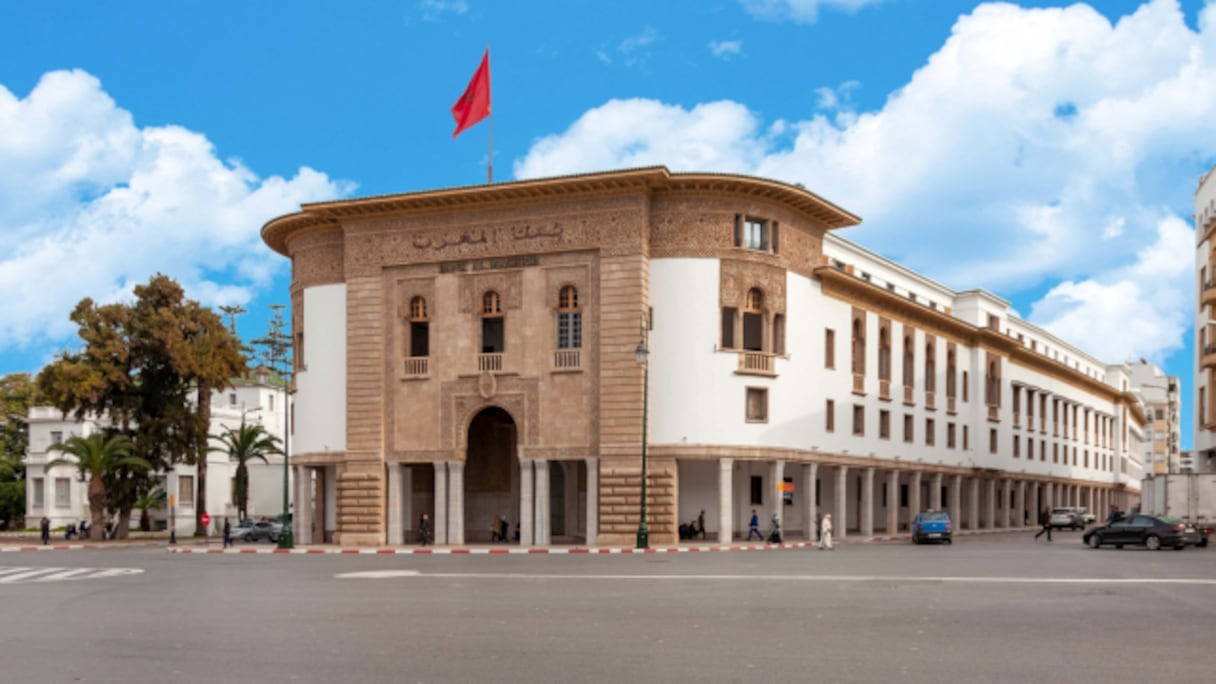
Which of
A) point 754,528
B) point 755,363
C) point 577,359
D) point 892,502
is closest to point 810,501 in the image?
point 754,528

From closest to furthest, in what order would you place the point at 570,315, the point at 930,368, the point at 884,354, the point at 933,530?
the point at 570,315 < the point at 933,530 < the point at 884,354 < the point at 930,368

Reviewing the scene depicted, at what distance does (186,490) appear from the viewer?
81438mm

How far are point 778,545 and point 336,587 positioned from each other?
24.2 meters

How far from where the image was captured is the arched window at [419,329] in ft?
164

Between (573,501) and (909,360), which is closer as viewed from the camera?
(573,501)

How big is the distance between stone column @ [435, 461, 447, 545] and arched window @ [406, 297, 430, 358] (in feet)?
15.5

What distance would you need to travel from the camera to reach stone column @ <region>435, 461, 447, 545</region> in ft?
161

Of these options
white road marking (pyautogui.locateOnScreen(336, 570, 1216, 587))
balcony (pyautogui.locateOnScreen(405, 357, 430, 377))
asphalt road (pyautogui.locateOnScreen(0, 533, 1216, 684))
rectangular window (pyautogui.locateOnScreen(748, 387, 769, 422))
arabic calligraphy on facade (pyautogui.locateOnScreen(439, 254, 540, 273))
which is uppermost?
arabic calligraphy on facade (pyautogui.locateOnScreen(439, 254, 540, 273))

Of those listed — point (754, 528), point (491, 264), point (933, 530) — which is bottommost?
point (933, 530)

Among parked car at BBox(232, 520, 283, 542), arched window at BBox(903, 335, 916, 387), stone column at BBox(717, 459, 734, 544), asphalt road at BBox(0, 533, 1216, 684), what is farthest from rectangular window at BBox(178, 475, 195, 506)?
asphalt road at BBox(0, 533, 1216, 684)

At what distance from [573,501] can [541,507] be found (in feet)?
16.0

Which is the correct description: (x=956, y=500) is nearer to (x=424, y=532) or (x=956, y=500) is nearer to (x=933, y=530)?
(x=933, y=530)

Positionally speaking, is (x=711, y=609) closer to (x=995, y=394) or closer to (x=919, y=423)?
(x=919, y=423)

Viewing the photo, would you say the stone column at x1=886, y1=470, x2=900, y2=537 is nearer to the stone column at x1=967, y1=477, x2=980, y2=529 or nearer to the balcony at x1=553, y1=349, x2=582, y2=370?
the stone column at x1=967, y1=477, x2=980, y2=529
